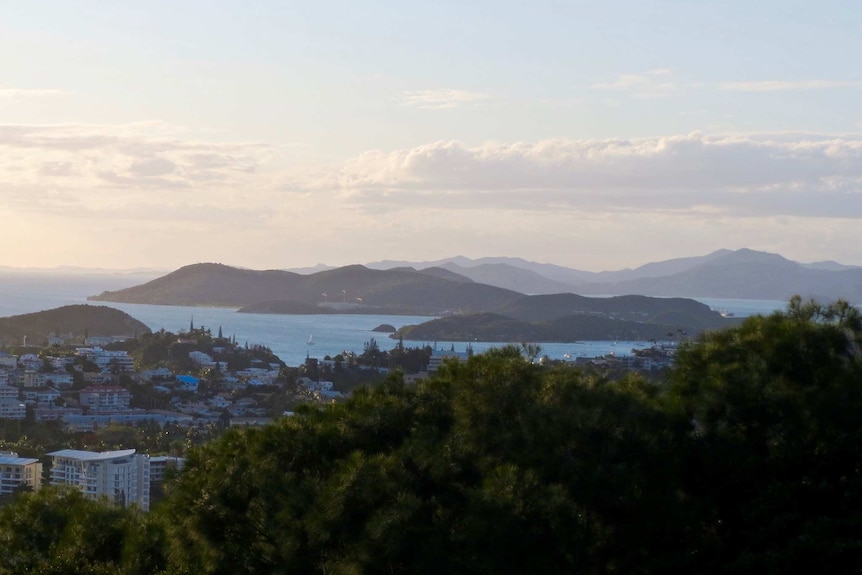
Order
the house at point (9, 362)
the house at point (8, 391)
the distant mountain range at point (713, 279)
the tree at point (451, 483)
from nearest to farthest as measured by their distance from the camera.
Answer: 1. the tree at point (451, 483)
2. the house at point (8, 391)
3. the house at point (9, 362)
4. the distant mountain range at point (713, 279)

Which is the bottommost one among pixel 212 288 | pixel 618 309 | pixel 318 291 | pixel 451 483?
pixel 451 483

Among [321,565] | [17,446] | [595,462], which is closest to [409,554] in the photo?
[321,565]

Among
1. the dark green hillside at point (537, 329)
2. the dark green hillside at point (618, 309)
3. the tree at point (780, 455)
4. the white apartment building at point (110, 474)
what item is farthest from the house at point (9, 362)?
the dark green hillside at point (618, 309)

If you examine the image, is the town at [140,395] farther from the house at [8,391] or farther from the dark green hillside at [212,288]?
the dark green hillside at [212,288]

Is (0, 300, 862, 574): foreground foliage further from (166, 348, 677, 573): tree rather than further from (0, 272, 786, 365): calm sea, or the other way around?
(0, 272, 786, 365): calm sea

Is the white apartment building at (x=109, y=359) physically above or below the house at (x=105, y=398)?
above

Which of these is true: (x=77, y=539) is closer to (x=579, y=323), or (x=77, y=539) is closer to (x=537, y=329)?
(x=537, y=329)

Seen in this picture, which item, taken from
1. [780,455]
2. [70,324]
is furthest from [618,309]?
[780,455]
